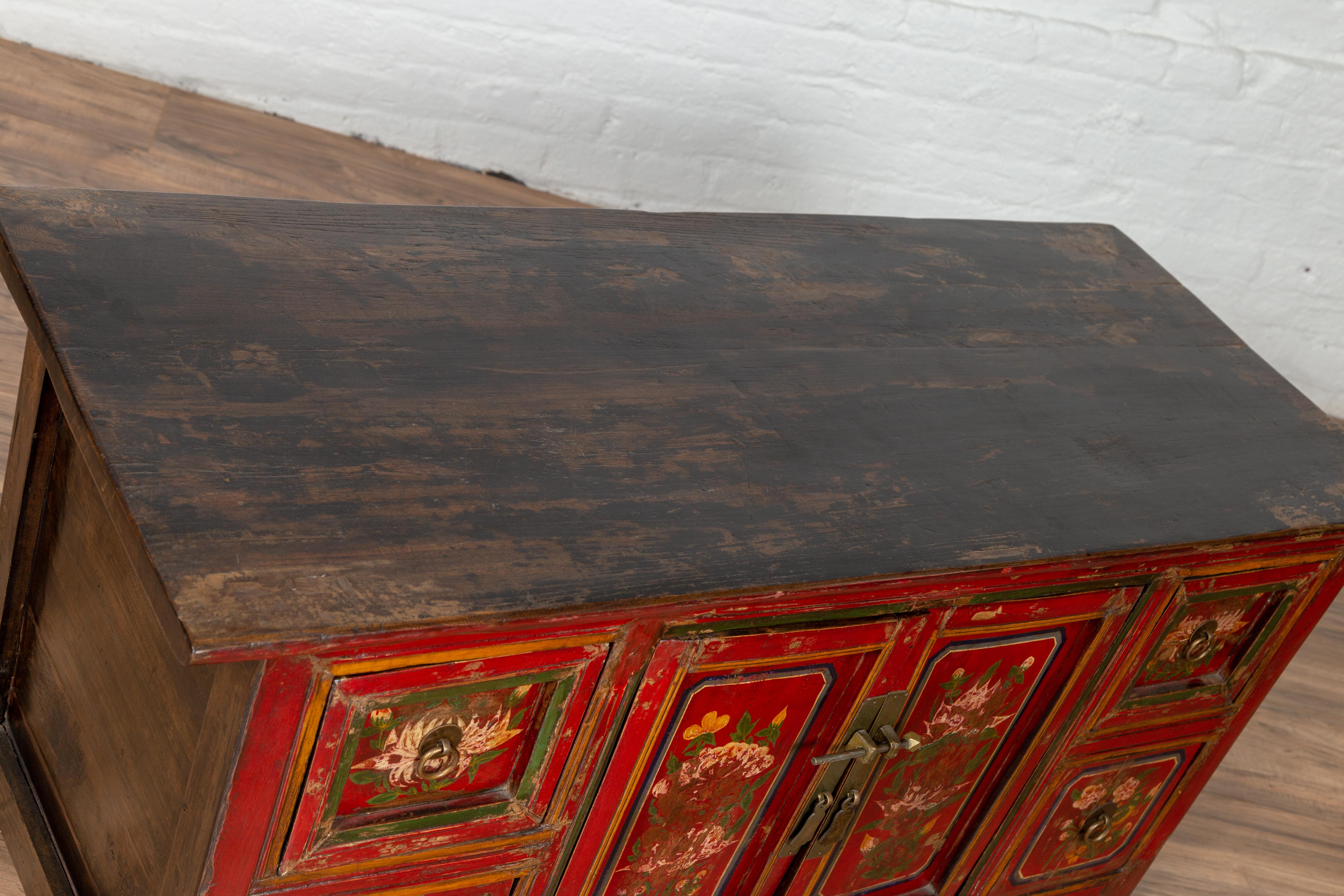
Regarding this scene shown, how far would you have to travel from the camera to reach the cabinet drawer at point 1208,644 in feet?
5.08

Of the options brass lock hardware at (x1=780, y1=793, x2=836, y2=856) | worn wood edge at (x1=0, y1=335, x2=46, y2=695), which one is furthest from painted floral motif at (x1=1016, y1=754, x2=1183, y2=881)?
worn wood edge at (x1=0, y1=335, x2=46, y2=695)

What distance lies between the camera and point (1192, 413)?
5.38 ft

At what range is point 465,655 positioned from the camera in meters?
1.04

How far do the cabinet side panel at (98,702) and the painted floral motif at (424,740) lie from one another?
0.14m

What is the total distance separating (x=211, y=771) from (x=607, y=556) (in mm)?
358

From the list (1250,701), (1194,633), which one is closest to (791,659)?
(1194,633)

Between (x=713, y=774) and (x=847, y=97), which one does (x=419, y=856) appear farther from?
(x=847, y=97)

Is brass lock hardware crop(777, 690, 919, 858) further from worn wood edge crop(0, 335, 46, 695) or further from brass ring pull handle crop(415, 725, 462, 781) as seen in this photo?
worn wood edge crop(0, 335, 46, 695)

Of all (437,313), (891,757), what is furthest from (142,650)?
(891,757)

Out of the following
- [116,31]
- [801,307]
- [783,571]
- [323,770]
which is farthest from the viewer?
[116,31]

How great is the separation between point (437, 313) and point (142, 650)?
436 mm

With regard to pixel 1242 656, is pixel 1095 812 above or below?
below

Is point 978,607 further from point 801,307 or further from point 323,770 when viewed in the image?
point 323,770

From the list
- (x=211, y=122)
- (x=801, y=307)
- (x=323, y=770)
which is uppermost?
(x=801, y=307)
